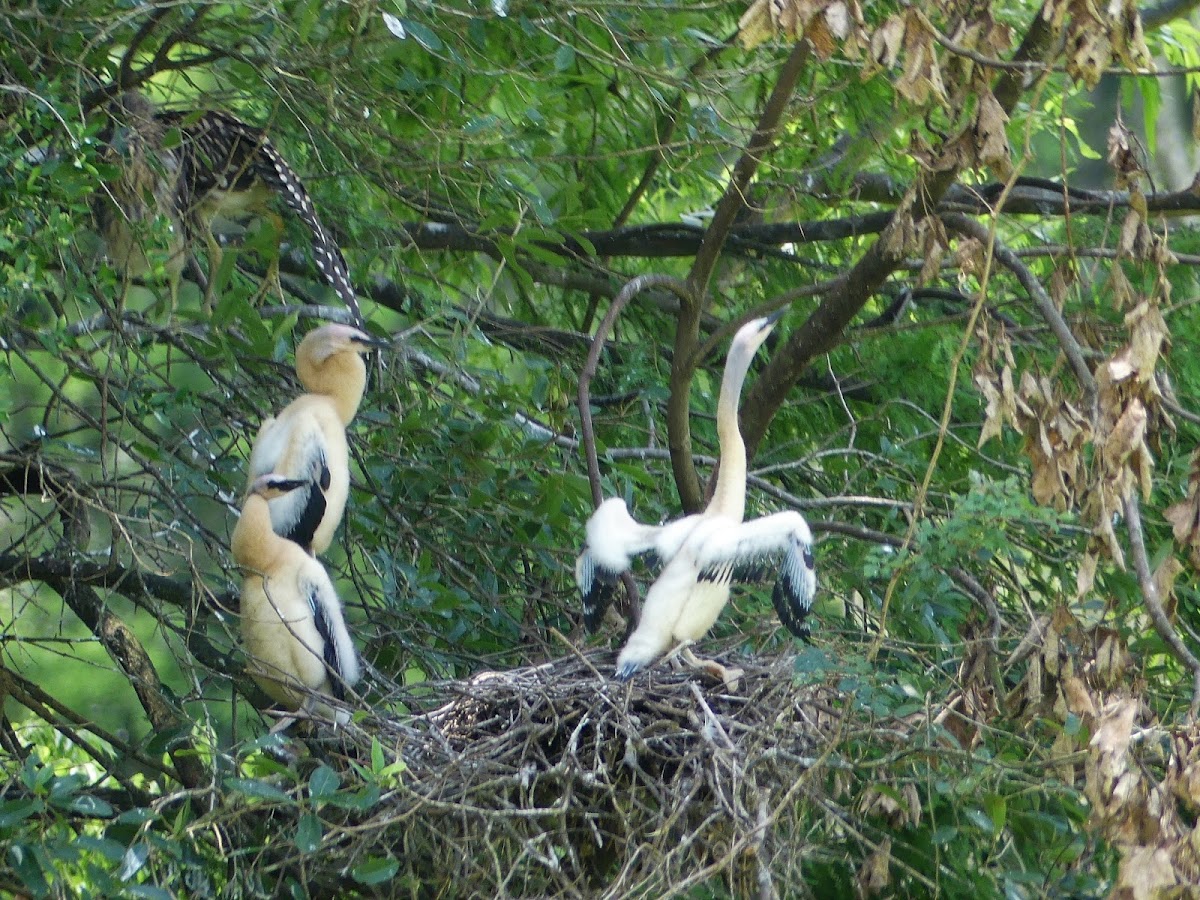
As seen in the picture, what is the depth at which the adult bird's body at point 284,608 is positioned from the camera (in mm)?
4078

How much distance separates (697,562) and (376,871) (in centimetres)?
116

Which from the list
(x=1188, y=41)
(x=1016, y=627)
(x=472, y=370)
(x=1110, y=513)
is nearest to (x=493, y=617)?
(x=472, y=370)

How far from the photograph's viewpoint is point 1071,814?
13.8ft

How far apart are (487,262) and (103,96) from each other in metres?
2.19

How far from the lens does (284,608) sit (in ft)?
13.5

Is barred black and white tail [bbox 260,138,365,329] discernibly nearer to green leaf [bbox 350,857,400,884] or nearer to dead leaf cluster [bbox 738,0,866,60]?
green leaf [bbox 350,857,400,884]

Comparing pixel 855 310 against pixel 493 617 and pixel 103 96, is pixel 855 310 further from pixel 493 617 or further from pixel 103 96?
pixel 103 96

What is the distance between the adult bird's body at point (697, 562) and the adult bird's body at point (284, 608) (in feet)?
2.38

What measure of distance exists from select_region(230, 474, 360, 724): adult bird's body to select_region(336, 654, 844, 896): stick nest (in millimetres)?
307

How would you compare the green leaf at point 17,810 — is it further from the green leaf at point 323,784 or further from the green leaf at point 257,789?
the green leaf at point 323,784

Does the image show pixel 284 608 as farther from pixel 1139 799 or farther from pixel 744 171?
pixel 1139 799

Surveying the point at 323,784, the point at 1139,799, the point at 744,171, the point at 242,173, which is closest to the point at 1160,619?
the point at 1139,799

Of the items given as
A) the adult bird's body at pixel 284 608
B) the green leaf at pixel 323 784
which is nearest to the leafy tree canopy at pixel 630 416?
the green leaf at pixel 323 784

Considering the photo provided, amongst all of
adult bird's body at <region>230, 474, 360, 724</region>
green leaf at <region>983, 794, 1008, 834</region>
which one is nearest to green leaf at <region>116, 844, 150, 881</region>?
adult bird's body at <region>230, 474, 360, 724</region>
